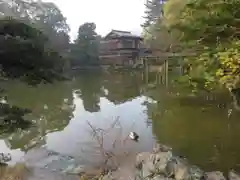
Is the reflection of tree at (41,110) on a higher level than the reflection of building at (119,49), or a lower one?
lower

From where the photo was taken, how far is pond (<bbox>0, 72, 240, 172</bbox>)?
7.76 metres

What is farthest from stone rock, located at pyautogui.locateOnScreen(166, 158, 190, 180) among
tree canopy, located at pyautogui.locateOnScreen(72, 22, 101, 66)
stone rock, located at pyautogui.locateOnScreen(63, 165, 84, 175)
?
tree canopy, located at pyautogui.locateOnScreen(72, 22, 101, 66)

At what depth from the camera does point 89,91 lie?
809 inches

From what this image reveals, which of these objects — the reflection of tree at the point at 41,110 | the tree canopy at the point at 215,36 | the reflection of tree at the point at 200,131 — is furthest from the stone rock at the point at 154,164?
the reflection of tree at the point at 41,110

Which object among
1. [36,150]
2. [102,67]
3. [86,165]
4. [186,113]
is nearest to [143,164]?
[86,165]

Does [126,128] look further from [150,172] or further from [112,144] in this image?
[150,172]

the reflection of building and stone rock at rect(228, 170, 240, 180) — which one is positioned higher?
the reflection of building

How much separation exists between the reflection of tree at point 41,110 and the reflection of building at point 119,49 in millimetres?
11874

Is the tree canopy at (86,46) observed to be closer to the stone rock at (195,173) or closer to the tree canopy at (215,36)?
the tree canopy at (215,36)

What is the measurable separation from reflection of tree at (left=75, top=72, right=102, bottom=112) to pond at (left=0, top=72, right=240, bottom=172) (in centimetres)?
10

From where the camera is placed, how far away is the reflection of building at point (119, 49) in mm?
33781

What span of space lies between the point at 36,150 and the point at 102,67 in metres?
25.1

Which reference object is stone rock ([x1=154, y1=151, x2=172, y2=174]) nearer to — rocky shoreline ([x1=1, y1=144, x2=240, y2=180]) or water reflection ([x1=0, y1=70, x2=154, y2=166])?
rocky shoreline ([x1=1, y1=144, x2=240, y2=180])

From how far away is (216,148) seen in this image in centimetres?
793
